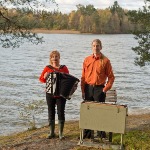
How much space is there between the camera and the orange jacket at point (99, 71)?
7.54m

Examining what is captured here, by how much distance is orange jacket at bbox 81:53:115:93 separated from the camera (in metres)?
7.54

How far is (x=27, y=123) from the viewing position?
47.3 feet

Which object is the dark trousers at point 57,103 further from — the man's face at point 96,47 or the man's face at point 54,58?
the man's face at point 96,47

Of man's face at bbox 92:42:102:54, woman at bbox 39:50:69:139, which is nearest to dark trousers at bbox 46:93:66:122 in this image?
woman at bbox 39:50:69:139

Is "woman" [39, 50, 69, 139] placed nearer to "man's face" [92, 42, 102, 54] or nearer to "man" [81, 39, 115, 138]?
"man" [81, 39, 115, 138]

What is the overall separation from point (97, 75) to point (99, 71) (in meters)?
0.09

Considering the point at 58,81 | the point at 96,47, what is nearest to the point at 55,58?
the point at 58,81

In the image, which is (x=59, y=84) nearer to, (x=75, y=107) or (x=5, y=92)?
(x=75, y=107)

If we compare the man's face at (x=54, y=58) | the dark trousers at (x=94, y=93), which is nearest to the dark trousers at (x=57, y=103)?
→ the dark trousers at (x=94, y=93)

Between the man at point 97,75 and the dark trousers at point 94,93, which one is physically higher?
the man at point 97,75

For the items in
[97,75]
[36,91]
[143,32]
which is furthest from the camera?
[36,91]

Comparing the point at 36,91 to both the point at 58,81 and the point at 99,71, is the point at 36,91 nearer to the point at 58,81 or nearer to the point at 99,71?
the point at 58,81

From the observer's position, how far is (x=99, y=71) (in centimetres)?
754

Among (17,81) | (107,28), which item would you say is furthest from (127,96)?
(107,28)
